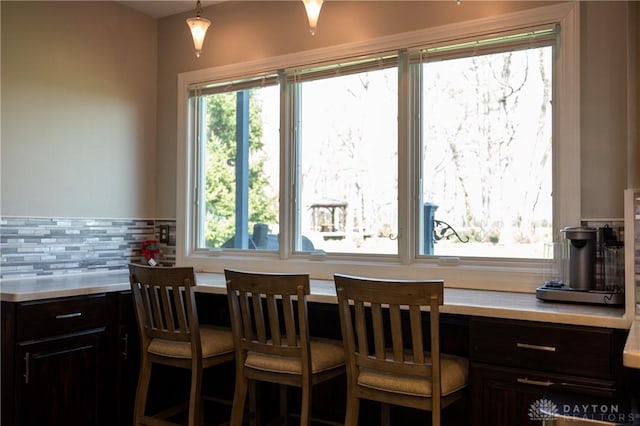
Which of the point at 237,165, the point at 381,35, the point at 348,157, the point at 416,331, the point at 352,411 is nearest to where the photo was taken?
the point at 416,331

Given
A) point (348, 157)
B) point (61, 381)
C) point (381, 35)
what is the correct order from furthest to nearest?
1. point (348, 157)
2. point (381, 35)
3. point (61, 381)

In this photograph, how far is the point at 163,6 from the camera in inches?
146

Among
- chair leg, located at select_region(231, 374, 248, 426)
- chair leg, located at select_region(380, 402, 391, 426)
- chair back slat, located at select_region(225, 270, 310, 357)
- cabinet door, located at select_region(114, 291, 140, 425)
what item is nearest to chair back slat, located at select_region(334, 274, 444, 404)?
chair back slat, located at select_region(225, 270, 310, 357)

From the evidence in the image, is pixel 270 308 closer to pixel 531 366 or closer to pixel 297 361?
pixel 297 361

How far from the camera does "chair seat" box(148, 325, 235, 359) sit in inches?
101

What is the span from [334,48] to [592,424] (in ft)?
7.82

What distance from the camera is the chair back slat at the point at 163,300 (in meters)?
2.48

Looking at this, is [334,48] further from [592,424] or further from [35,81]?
[592,424]

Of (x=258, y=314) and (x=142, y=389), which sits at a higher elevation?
(x=258, y=314)

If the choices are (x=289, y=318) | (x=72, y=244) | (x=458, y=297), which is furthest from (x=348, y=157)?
(x=72, y=244)

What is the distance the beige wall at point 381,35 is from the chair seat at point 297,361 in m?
1.34

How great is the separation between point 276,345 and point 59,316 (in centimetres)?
113

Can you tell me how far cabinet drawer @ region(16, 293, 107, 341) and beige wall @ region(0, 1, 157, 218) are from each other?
0.79 m

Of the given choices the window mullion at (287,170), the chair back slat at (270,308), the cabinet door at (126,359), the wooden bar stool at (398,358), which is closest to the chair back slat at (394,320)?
the wooden bar stool at (398,358)
